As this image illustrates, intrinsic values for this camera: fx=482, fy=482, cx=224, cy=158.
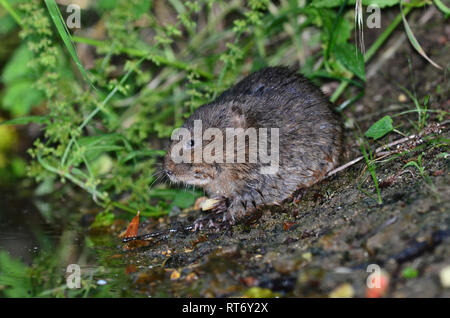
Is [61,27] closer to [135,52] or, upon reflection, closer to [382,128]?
[135,52]

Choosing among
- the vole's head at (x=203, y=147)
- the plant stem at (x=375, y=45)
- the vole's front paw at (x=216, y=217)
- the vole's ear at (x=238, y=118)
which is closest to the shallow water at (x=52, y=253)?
the vole's front paw at (x=216, y=217)

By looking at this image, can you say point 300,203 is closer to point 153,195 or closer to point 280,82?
point 280,82

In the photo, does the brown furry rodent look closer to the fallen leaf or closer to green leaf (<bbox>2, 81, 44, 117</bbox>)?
the fallen leaf

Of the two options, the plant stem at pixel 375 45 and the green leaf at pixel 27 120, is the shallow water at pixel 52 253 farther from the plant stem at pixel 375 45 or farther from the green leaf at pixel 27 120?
the plant stem at pixel 375 45

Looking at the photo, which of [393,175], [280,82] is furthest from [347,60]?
[393,175]

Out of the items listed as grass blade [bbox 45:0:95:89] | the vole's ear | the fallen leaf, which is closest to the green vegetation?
grass blade [bbox 45:0:95:89]

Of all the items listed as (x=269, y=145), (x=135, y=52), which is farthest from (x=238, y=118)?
(x=135, y=52)
